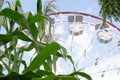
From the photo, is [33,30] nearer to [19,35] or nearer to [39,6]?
[19,35]

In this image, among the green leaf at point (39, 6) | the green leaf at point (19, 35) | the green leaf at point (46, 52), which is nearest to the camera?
the green leaf at point (46, 52)

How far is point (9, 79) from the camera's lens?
2107 millimetres

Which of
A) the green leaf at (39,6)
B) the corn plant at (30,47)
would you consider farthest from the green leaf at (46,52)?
the green leaf at (39,6)

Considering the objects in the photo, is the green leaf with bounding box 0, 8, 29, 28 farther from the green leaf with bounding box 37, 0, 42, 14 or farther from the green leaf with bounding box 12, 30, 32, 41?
the green leaf with bounding box 37, 0, 42, 14

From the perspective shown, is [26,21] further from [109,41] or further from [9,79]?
[109,41]

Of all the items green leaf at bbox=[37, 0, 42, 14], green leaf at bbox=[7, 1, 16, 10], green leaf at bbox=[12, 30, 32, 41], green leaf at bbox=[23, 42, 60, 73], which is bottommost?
green leaf at bbox=[23, 42, 60, 73]

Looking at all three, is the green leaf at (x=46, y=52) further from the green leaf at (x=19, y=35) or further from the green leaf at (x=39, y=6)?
the green leaf at (x=39, y=6)

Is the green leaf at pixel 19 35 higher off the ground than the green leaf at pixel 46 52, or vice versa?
the green leaf at pixel 19 35

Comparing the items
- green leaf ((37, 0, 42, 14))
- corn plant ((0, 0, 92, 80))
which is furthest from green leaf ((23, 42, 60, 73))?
green leaf ((37, 0, 42, 14))

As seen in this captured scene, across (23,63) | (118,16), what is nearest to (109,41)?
(118,16)

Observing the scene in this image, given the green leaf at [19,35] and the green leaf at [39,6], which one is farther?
the green leaf at [39,6]

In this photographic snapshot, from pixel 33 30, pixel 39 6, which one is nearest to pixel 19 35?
pixel 33 30

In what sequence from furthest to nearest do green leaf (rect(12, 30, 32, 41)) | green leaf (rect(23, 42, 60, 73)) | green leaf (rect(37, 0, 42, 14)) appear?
1. green leaf (rect(37, 0, 42, 14))
2. green leaf (rect(12, 30, 32, 41))
3. green leaf (rect(23, 42, 60, 73))

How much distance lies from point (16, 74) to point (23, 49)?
33 cm
